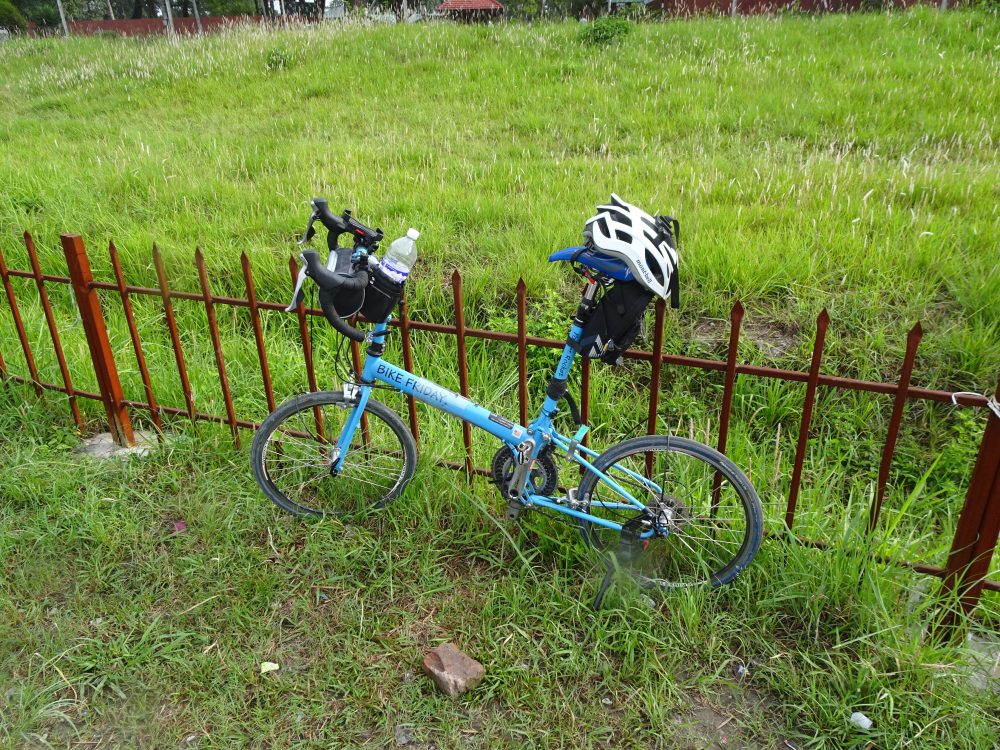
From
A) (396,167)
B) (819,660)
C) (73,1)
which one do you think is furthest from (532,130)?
(73,1)

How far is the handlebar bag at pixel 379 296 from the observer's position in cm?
254

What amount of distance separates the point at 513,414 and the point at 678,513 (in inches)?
54.4

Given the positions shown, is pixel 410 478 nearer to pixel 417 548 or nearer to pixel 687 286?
pixel 417 548

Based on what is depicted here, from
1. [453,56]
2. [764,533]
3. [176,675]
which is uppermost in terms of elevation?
[453,56]

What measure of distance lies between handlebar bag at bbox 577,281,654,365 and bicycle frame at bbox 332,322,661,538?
8 centimetres

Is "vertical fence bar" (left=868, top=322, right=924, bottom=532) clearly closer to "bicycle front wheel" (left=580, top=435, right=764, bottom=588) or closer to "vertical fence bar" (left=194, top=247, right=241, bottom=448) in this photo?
"bicycle front wheel" (left=580, top=435, right=764, bottom=588)

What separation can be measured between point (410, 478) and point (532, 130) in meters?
5.78

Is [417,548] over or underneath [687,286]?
underneath

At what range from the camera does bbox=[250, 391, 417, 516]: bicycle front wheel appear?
115 inches

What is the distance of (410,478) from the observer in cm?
302

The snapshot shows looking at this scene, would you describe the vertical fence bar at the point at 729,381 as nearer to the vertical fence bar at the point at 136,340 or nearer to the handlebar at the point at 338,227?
the handlebar at the point at 338,227

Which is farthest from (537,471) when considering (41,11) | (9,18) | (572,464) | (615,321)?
(41,11)

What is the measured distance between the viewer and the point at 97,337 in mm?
3525

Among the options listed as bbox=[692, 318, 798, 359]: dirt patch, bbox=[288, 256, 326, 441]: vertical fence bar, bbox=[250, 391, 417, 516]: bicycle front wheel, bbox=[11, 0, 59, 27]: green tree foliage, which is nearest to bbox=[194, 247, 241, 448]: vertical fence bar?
bbox=[250, 391, 417, 516]: bicycle front wheel
